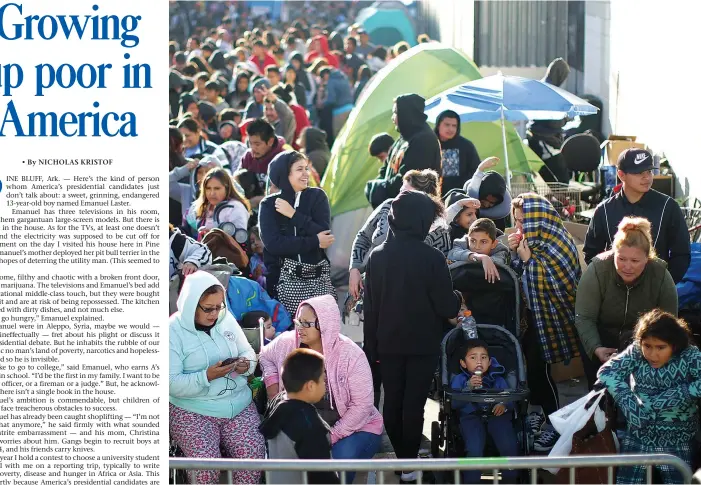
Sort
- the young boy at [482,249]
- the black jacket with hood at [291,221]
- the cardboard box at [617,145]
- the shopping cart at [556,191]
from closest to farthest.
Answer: the young boy at [482,249]
the black jacket with hood at [291,221]
the shopping cart at [556,191]
the cardboard box at [617,145]

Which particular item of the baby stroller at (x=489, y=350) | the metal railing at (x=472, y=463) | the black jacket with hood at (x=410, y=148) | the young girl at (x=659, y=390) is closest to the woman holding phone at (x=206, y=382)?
the baby stroller at (x=489, y=350)

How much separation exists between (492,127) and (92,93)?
7485mm

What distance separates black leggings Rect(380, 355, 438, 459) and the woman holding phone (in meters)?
0.78

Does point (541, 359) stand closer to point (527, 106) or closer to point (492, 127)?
point (527, 106)

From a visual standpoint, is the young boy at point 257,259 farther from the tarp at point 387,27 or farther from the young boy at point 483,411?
the tarp at point 387,27

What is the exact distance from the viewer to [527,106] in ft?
31.3

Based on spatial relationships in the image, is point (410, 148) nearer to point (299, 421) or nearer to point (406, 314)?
point (406, 314)

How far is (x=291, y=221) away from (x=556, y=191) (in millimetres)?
3665

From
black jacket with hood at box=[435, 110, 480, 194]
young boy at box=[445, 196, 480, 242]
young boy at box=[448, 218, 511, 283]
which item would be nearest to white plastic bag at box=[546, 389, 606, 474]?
young boy at box=[448, 218, 511, 283]

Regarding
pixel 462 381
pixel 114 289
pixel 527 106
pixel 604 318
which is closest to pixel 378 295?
pixel 462 381

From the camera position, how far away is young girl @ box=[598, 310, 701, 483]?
18.5 feet

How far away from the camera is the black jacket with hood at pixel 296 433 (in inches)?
201

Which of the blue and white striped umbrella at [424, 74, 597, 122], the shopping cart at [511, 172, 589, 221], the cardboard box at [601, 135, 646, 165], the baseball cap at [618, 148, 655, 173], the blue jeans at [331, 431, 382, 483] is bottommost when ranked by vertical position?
the blue jeans at [331, 431, 382, 483]

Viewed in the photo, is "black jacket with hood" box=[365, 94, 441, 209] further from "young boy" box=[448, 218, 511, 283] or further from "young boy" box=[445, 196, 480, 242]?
"young boy" box=[448, 218, 511, 283]
